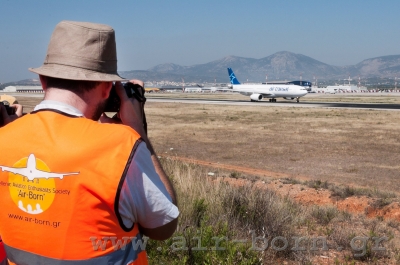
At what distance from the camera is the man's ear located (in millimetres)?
2098

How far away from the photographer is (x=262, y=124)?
104ft

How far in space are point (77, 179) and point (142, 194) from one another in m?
0.26

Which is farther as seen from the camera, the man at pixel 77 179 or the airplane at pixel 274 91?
the airplane at pixel 274 91

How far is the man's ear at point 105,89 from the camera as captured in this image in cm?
210

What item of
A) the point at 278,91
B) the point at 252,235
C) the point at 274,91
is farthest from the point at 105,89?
the point at 274,91

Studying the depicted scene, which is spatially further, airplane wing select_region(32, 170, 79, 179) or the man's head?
the man's head

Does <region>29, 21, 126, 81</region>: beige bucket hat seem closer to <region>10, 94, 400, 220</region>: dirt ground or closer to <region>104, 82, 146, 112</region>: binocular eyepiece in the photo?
<region>104, 82, 146, 112</region>: binocular eyepiece

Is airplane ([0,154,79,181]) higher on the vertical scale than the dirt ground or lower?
higher

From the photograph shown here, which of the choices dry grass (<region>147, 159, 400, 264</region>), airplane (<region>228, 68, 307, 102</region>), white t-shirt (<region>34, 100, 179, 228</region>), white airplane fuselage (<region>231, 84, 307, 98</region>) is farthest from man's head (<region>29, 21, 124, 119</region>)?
white airplane fuselage (<region>231, 84, 307, 98</region>)

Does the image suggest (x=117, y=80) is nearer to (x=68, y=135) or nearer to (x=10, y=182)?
(x=68, y=135)

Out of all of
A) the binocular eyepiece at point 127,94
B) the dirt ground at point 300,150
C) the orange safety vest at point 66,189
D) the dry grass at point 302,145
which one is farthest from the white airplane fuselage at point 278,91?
the orange safety vest at point 66,189

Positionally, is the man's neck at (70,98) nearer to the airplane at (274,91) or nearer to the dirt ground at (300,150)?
the dirt ground at (300,150)

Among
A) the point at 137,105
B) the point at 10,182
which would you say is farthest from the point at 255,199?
the point at 10,182

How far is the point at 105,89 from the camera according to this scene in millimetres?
2117
